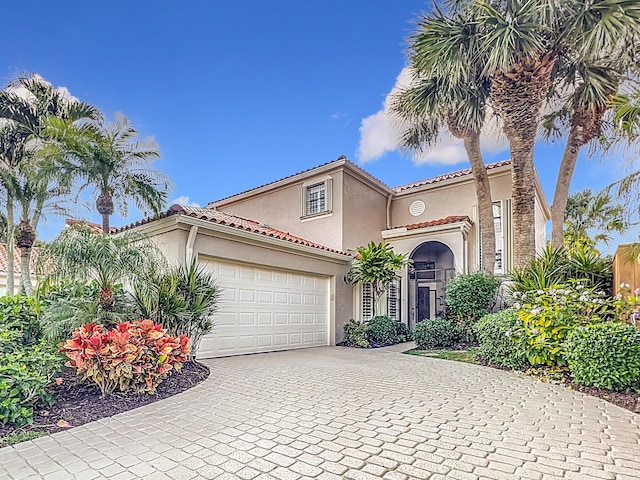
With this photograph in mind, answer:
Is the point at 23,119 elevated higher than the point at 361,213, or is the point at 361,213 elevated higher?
the point at 23,119

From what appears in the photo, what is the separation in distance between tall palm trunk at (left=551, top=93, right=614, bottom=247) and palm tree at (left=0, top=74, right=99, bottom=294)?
15121mm

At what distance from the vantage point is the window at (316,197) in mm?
15016

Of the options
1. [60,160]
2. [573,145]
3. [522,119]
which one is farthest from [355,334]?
[573,145]

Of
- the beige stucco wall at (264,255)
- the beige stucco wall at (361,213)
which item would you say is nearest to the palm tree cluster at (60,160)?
the beige stucco wall at (264,255)

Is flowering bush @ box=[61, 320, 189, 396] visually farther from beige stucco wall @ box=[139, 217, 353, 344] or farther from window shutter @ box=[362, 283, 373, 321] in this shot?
window shutter @ box=[362, 283, 373, 321]

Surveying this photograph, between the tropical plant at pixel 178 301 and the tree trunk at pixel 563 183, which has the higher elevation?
the tree trunk at pixel 563 183

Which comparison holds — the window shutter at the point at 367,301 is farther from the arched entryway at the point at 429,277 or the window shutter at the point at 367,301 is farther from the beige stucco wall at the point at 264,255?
the arched entryway at the point at 429,277

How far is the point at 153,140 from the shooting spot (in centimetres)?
995

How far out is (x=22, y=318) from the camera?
7.12 m

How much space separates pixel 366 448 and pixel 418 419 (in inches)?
48.3

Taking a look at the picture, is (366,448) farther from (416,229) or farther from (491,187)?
(491,187)

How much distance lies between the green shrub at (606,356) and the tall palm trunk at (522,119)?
4.85m

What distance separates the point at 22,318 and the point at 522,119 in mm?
13244

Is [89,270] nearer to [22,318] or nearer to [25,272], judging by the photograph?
[22,318]
